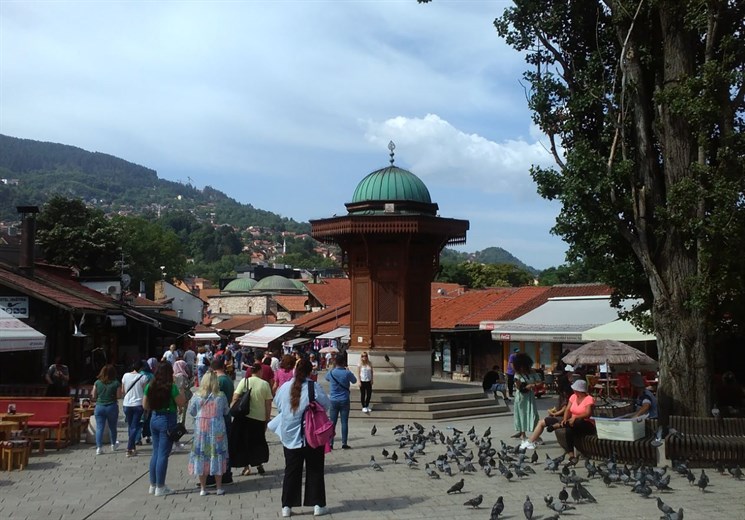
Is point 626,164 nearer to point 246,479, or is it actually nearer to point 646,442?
point 646,442

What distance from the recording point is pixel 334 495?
8.87 meters

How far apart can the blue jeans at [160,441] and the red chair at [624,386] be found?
582 inches

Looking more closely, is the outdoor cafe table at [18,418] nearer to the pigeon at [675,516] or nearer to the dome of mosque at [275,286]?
the pigeon at [675,516]

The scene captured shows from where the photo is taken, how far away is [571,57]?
1275 cm

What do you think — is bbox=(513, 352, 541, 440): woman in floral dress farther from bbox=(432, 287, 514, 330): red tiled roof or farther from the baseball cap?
bbox=(432, 287, 514, 330): red tiled roof

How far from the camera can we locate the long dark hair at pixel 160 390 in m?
8.73

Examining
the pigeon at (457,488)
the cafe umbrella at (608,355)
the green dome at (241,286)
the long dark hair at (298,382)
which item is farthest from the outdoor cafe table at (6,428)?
the green dome at (241,286)

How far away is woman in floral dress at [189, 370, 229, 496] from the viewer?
28.4ft

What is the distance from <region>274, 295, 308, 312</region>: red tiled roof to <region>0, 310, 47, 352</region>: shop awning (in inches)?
2456

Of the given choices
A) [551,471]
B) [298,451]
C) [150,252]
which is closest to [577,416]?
[551,471]

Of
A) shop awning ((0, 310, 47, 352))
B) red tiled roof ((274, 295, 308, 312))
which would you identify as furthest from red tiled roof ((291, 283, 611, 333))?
red tiled roof ((274, 295, 308, 312))

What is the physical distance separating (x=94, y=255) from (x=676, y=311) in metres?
43.7

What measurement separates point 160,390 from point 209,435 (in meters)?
0.79

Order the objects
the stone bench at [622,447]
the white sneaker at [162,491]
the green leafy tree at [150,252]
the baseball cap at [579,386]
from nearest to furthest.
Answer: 1. the white sneaker at [162,491]
2. the stone bench at [622,447]
3. the baseball cap at [579,386]
4. the green leafy tree at [150,252]
